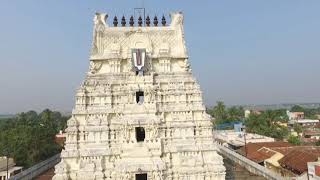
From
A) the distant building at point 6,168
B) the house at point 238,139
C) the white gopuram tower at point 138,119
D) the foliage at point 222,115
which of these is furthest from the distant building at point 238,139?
the distant building at point 6,168

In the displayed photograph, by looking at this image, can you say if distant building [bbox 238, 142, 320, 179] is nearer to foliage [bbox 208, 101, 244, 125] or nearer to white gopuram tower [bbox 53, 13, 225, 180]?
white gopuram tower [bbox 53, 13, 225, 180]

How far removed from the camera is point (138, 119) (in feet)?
84.8

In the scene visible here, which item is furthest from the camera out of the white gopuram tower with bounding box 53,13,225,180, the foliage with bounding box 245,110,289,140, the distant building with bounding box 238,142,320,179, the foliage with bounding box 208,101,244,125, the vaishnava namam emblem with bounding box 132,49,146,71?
the foliage with bounding box 208,101,244,125

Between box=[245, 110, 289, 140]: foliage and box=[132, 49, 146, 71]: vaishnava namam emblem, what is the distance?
138ft

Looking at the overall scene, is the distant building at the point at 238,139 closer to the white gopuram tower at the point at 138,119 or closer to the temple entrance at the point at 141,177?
the white gopuram tower at the point at 138,119

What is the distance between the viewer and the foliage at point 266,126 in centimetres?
6269

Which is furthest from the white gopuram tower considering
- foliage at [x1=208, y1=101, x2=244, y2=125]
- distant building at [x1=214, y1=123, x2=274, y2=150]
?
foliage at [x1=208, y1=101, x2=244, y2=125]

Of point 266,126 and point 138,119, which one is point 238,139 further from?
point 138,119

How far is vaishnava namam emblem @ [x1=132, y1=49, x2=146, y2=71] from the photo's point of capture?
27.3 metres

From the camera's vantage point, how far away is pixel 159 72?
92.6 ft

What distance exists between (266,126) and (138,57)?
43.9m

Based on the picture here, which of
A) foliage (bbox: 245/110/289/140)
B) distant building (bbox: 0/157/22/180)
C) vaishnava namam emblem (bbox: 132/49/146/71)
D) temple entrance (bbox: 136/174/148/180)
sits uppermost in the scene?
vaishnava namam emblem (bbox: 132/49/146/71)

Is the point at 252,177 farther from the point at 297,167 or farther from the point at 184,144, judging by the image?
the point at 184,144

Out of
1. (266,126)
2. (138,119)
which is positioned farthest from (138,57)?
(266,126)
